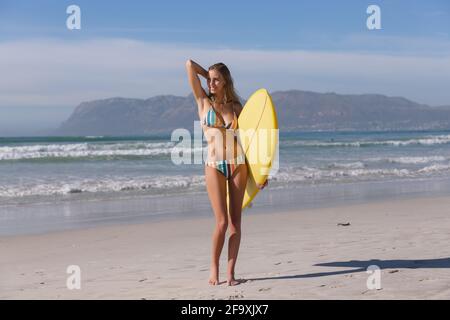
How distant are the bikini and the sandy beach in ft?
2.87

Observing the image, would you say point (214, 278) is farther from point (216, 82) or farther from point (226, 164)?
point (216, 82)

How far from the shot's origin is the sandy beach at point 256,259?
16.4ft

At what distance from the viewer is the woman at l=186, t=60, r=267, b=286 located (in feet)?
17.0

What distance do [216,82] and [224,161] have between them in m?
0.60

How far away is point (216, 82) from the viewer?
522 centimetres

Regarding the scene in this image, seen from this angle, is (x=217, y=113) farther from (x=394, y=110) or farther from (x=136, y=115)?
(x=394, y=110)

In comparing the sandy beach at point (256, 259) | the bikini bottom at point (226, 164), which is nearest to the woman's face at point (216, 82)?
the bikini bottom at point (226, 164)

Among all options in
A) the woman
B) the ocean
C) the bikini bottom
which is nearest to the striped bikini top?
the woman

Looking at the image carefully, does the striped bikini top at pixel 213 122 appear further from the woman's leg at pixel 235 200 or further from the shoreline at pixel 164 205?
the shoreline at pixel 164 205

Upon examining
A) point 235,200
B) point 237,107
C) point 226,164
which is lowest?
point 235,200

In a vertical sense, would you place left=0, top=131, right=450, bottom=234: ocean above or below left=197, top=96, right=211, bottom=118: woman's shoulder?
below

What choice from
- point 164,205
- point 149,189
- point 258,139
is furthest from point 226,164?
point 149,189

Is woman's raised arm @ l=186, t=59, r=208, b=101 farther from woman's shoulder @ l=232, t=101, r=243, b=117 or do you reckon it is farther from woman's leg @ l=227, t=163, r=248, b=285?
woman's leg @ l=227, t=163, r=248, b=285
